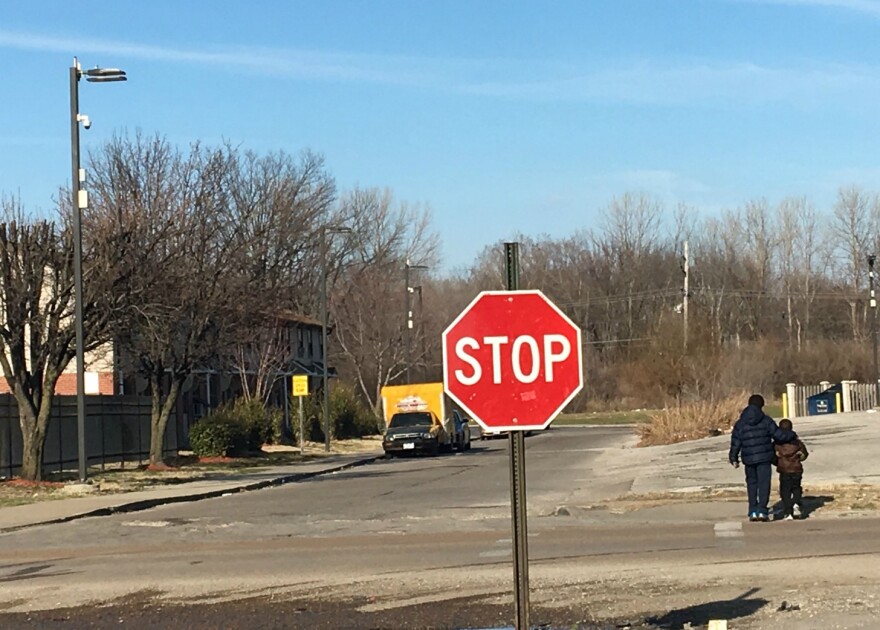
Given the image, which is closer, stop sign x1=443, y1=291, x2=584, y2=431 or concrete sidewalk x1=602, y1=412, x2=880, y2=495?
stop sign x1=443, y1=291, x2=584, y2=431

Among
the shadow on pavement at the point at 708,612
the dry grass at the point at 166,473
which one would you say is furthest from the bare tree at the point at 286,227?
the shadow on pavement at the point at 708,612

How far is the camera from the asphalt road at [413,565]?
10211mm

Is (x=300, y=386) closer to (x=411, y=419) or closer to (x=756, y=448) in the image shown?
(x=411, y=419)

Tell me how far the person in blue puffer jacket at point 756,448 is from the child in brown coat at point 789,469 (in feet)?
0.25

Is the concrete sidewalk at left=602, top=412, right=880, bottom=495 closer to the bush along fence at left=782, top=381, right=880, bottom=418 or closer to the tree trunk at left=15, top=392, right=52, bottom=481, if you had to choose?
the tree trunk at left=15, top=392, right=52, bottom=481

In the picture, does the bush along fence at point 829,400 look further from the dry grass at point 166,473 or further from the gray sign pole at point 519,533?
the gray sign pole at point 519,533

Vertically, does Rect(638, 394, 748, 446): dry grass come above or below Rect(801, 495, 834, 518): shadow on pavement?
above

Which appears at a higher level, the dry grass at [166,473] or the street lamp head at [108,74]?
the street lamp head at [108,74]

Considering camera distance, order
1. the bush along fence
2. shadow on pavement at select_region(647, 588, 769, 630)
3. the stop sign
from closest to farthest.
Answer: the stop sign → shadow on pavement at select_region(647, 588, 769, 630) → the bush along fence

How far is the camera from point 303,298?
261 ft

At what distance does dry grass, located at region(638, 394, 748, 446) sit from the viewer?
4088 centimetres

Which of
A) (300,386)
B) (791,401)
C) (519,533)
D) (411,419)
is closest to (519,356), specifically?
(519,533)

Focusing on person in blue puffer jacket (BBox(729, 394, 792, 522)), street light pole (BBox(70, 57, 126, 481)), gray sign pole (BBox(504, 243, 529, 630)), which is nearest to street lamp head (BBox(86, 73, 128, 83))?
street light pole (BBox(70, 57, 126, 481))

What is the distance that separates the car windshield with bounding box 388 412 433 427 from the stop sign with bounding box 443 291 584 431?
3852 cm
